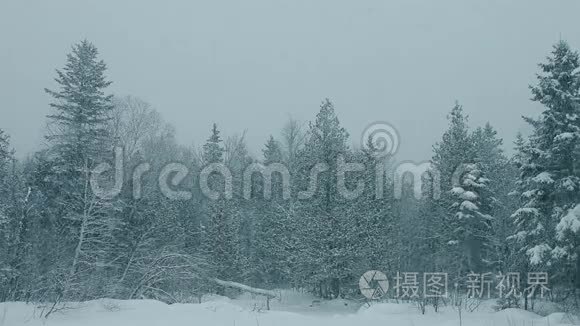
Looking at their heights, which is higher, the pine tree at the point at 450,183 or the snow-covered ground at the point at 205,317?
the pine tree at the point at 450,183

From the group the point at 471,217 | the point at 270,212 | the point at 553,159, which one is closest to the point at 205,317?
the point at 553,159

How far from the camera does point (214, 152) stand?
36312 mm

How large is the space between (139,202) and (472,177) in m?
17.9

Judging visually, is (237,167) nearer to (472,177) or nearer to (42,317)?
(472,177)

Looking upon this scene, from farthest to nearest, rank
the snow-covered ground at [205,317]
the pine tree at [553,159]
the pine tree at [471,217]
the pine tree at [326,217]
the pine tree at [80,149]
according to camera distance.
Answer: the pine tree at [471,217]
the pine tree at [326,217]
the pine tree at [80,149]
the pine tree at [553,159]
the snow-covered ground at [205,317]

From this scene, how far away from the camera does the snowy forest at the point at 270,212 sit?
18078 mm

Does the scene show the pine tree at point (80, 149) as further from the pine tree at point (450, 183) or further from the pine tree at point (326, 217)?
the pine tree at point (450, 183)

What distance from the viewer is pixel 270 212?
35.2 m

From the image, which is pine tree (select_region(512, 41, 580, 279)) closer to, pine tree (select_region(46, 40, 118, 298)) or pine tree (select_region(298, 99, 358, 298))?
pine tree (select_region(298, 99, 358, 298))

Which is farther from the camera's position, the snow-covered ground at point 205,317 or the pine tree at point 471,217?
the pine tree at point 471,217

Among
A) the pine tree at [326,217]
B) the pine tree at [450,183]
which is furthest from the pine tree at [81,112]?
the pine tree at [450,183]

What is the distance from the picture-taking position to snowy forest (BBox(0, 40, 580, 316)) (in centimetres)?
1808

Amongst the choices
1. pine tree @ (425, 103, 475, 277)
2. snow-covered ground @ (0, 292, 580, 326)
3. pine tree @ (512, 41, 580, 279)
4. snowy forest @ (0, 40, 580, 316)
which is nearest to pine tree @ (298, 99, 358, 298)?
snowy forest @ (0, 40, 580, 316)

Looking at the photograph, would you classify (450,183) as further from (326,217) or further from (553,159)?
(553,159)
